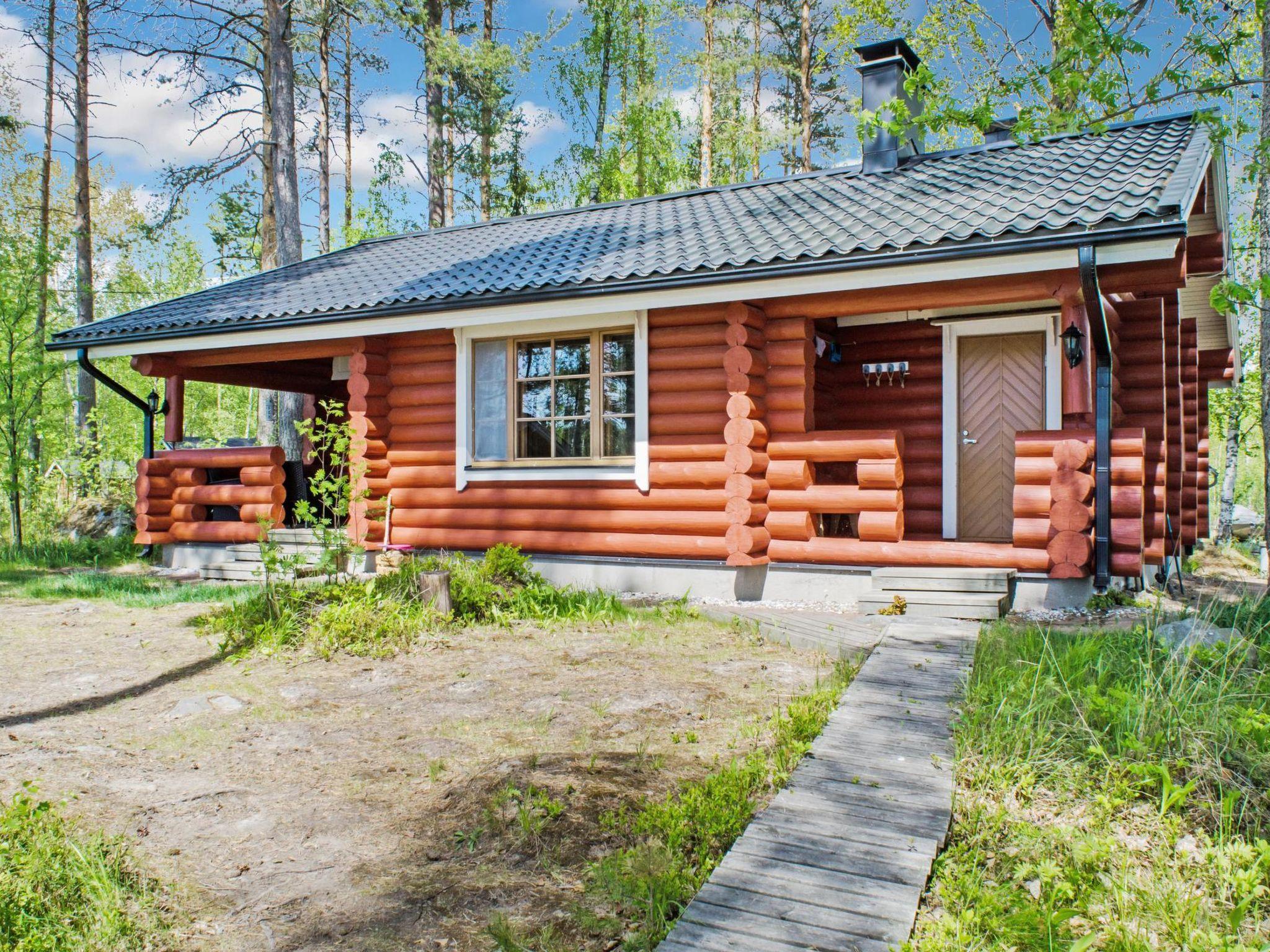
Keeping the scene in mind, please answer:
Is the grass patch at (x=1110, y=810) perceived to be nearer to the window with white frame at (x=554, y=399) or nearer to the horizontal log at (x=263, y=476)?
the window with white frame at (x=554, y=399)

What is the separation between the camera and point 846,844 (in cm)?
306

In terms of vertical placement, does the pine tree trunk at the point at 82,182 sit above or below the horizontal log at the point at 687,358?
above

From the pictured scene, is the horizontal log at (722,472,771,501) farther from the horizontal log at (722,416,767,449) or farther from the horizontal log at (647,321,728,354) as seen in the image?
the horizontal log at (647,321,728,354)

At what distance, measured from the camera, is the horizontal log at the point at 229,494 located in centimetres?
1040

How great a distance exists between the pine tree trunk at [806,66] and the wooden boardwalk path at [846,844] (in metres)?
21.1

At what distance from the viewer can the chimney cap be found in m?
9.66

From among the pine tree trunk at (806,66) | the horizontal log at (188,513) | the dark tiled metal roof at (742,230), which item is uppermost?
the pine tree trunk at (806,66)

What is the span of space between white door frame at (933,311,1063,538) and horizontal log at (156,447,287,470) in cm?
729

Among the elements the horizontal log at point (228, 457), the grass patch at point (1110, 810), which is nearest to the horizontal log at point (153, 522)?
the horizontal log at point (228, 457)

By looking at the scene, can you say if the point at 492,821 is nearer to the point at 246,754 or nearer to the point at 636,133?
the point at 246,754

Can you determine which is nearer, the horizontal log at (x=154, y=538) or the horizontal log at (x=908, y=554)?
the horizontal log at (x=908, y=554)

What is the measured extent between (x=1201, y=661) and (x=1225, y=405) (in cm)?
1686

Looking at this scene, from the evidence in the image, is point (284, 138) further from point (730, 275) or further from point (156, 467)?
point (730, 275)

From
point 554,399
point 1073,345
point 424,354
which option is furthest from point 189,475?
point 1073,345
